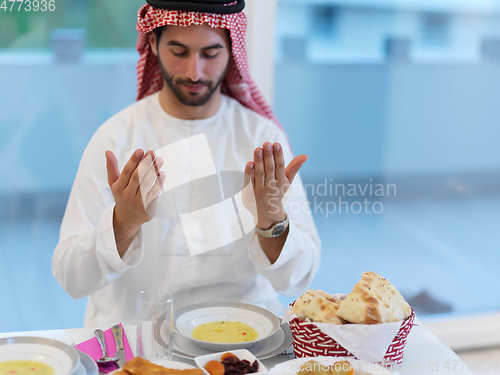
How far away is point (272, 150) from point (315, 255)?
0.46 m

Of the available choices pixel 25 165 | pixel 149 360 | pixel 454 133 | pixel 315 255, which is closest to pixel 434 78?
pixel 454 133

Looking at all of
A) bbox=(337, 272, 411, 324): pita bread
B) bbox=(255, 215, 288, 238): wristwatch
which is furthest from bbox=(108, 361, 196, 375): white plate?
bbox=(255, 215, 288, 238): wristwatch

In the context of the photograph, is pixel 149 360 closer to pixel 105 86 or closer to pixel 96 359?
pixel 96 359

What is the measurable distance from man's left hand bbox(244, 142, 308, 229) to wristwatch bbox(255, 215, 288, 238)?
73 mm

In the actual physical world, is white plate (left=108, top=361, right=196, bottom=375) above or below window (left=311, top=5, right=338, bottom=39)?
below

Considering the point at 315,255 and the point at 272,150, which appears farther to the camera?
the point at 315,255

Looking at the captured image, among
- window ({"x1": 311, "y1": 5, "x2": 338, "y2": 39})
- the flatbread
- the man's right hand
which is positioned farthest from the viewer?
window ({"x1": 311, "y1": 5, "x2": 338, "y2": 39})

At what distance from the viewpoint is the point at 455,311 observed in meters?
2.48

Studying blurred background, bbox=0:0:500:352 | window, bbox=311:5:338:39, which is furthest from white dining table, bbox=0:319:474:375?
window, bbox=311:5:338:39

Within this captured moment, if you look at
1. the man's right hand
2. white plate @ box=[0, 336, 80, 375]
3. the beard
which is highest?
the beard

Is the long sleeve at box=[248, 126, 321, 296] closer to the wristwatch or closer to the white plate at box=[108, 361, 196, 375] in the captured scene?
the wristwatch

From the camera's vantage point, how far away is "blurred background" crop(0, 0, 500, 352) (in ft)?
6.13

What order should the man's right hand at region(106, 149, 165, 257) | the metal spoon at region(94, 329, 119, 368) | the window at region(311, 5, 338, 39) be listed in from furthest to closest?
the window at region(311, 5, 338, 39) → the man's right hand at region(106, 149, 165, 257) → the metal spoon at region(94, 329, 119, 368)

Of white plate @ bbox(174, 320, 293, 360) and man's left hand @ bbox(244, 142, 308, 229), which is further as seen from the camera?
man's left hand @ bbox(244, 142, 308, 229)
